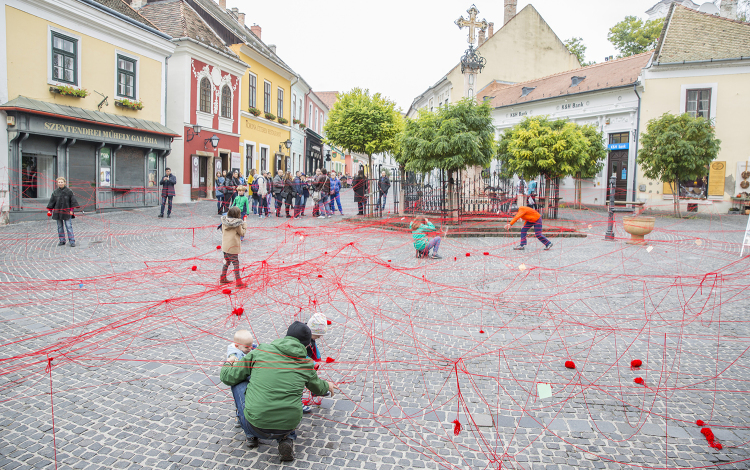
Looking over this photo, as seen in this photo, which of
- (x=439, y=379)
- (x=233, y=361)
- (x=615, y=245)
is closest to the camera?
(x=233, y=361)

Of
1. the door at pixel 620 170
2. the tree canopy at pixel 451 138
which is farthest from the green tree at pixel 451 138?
the door at pixel 620 170

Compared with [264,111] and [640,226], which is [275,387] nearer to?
[640,226]

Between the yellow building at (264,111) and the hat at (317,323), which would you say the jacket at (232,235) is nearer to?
the hat at (317,323)

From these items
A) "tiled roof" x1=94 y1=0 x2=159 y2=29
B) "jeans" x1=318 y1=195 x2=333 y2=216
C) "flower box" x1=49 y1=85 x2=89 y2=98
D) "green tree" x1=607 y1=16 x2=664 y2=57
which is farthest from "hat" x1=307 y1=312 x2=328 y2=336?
"green tree" x1=607 y1=16 x2=664 y2=57

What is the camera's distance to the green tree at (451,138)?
13508 millimetres

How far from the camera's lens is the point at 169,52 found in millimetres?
20078

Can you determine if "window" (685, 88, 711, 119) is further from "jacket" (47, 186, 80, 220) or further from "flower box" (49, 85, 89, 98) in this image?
"flower box" (49, 85, 89, 98)

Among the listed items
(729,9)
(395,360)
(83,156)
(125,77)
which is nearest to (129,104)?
(125,77)

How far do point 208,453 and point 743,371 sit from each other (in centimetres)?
508

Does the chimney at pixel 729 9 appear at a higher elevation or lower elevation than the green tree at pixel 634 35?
lower

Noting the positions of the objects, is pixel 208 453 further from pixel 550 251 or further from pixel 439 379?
pixel 550 251

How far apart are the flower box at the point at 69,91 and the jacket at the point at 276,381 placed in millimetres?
15847

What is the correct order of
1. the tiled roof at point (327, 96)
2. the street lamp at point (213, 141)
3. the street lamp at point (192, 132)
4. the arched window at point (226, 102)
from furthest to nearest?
the tiled roof at point (327, 96) → the arched window at point (226, 102) → the street lamp at point (213, 141) → the street lamp at point (192, 132)

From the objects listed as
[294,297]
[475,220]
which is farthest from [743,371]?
[475,220]
